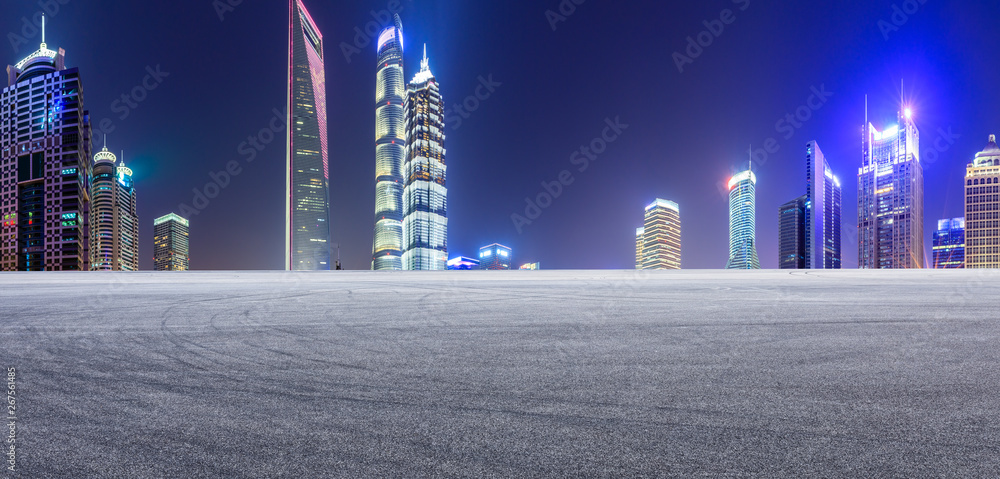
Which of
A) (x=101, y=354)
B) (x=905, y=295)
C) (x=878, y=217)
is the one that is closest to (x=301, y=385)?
(x=101, y=354)

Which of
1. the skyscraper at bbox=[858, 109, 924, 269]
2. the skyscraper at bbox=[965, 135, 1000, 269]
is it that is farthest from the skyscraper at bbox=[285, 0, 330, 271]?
the skyscraper at bbox=[858, 109, 924, 269]

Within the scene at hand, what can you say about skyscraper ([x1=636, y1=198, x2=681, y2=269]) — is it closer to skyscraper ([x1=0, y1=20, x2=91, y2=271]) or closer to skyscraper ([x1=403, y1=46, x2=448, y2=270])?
skyscraper ([x1=403, y1=46, x2=448, y2=270])

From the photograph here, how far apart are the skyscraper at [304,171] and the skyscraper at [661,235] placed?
117m

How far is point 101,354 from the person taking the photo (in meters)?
4.82

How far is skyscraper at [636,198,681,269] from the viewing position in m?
181

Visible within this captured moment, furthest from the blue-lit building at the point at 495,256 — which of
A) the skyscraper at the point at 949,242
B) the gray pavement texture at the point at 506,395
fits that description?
the skyscraper at the point at 949,242

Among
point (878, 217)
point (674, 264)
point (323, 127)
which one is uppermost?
point (323, 127)

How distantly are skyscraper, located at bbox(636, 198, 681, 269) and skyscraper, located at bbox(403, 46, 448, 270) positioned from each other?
7791 cm

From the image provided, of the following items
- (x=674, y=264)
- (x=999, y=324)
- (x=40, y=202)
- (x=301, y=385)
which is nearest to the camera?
(x=301, y=385)

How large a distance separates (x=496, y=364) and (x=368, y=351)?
142 cm

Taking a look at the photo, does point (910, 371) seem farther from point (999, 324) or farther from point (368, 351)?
point (368, 351)

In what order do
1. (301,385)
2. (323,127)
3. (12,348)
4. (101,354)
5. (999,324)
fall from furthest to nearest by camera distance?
(323,127) < (999,324) < (12,348) < (101,354) < (301,385)

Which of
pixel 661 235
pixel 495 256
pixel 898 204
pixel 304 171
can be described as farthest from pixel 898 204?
pixel 304 171

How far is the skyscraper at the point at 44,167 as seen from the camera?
133 meters
